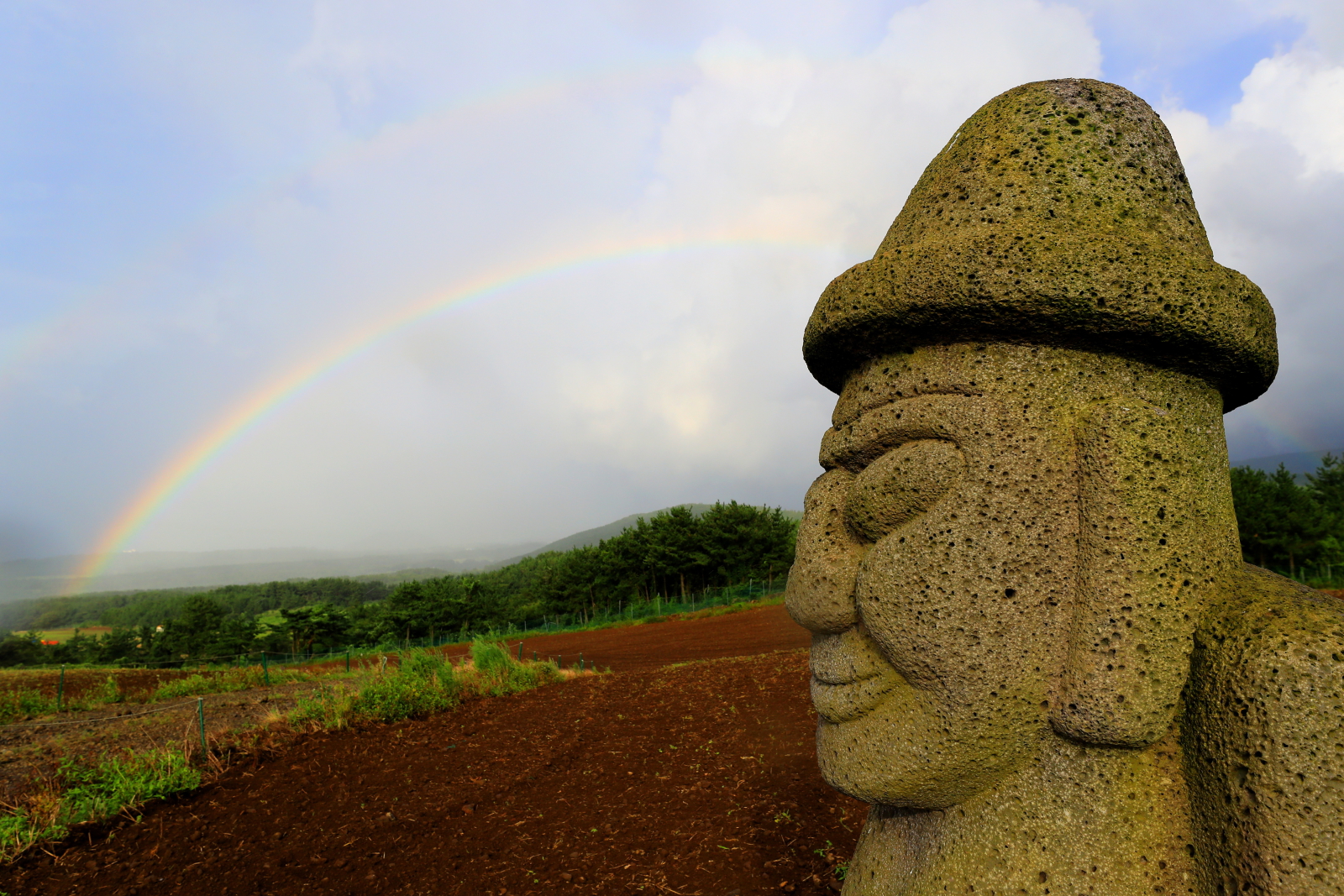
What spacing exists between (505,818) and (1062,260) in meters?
5.53

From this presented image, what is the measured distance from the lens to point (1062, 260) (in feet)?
5.22

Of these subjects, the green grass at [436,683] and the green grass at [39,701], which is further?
the green grass at [39,701]

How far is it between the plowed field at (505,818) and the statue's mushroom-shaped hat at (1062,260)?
3.62m

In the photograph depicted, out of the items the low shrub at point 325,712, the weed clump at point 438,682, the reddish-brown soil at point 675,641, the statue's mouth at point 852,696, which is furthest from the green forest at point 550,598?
the statue's mouth at point 852,696

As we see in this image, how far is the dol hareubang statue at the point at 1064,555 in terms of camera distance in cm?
152

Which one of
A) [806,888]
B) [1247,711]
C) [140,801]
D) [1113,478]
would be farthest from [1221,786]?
[140,801]

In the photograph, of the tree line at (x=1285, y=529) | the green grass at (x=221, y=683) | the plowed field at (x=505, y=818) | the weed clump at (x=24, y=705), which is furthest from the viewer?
the tree line at (x=1285, y=529)

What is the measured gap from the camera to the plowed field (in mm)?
4348

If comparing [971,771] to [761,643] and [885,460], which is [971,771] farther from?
[761,643]

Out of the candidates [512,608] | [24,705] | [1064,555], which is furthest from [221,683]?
[512,608]

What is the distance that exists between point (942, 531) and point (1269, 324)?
104cm

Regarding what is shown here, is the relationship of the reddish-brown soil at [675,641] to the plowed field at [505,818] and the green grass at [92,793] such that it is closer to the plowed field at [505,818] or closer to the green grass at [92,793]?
the plowed field at [505,818]

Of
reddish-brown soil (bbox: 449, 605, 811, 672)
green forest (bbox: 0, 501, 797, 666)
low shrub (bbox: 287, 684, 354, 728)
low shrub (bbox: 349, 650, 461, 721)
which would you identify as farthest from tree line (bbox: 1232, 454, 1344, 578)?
low shrub (bbox: 287, 684, 354, 728)

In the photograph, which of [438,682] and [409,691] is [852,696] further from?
[438,682]
